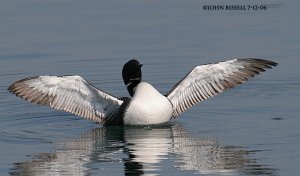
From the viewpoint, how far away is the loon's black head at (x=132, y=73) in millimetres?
17578

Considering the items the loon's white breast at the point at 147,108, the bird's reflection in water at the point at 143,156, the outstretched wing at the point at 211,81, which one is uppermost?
the outstretched wing at the point at 211,81

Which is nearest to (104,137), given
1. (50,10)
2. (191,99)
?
(191,99)

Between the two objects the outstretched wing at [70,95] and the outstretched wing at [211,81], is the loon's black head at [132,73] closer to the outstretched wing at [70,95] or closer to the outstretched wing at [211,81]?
the outstretched wing at [70,95]

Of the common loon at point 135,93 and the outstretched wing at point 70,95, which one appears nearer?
the common loon at point 135,93

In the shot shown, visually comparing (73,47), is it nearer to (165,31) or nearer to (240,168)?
(165,31)

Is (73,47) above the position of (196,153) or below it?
above

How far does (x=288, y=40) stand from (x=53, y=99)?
18.6ft

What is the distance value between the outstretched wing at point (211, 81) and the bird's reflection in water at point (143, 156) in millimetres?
1062

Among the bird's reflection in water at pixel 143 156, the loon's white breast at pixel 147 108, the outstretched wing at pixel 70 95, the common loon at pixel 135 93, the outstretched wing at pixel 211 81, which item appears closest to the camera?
the bird's reflection in water at pixel 143 156

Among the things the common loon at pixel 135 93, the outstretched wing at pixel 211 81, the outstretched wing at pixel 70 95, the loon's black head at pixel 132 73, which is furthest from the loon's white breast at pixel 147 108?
the outstretched wing at pixel 211 81

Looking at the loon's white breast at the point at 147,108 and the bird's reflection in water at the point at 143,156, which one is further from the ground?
the loon's white breast at the point at 147,108

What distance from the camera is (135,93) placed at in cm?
1744

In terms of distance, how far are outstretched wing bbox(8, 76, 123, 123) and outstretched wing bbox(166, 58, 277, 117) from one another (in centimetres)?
95

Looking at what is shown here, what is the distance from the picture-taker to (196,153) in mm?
15312
